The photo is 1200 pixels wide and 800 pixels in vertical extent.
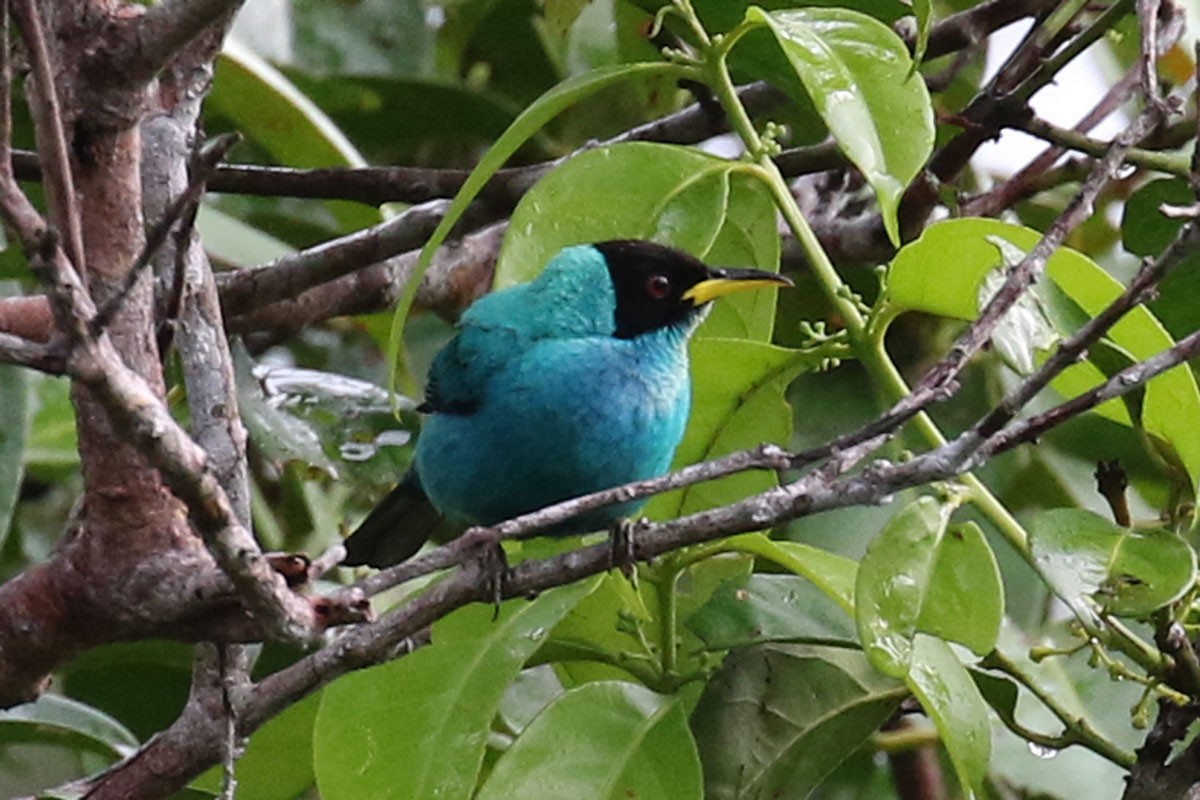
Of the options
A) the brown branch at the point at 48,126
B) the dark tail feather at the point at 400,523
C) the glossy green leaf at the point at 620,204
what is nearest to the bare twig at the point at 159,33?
the brown branch at the point at 48,126

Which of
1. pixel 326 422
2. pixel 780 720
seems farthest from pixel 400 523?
pixel 780 720

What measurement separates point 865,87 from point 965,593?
50 centimetres

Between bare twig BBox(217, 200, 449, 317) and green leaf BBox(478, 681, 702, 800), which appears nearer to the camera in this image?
green leaf BBox(478, 681, 702, 800)

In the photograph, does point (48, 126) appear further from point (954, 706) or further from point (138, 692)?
point (138, 692)

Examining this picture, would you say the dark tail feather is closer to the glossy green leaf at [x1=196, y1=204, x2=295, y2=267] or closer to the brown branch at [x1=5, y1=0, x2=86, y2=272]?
the glossy green leaf at [x1=196, y1=204, x2=295, y2=267]

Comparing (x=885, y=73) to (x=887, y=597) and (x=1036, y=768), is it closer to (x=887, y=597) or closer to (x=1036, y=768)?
(x=887, y=597)

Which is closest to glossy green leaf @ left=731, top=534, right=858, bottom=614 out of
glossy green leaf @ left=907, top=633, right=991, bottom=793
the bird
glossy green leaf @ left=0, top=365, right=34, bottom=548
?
glossy green leaf @ left=907, top=633, right=991, bottom=793

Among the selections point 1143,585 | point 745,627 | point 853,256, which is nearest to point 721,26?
point 853,256

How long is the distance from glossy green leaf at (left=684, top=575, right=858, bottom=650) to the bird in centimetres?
31

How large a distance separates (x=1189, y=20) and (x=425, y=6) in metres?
1.72

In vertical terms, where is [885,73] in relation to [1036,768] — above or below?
above

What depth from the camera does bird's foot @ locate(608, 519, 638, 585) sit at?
1.62 m

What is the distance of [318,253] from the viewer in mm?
2381

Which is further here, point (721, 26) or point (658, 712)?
point (721, 26)
